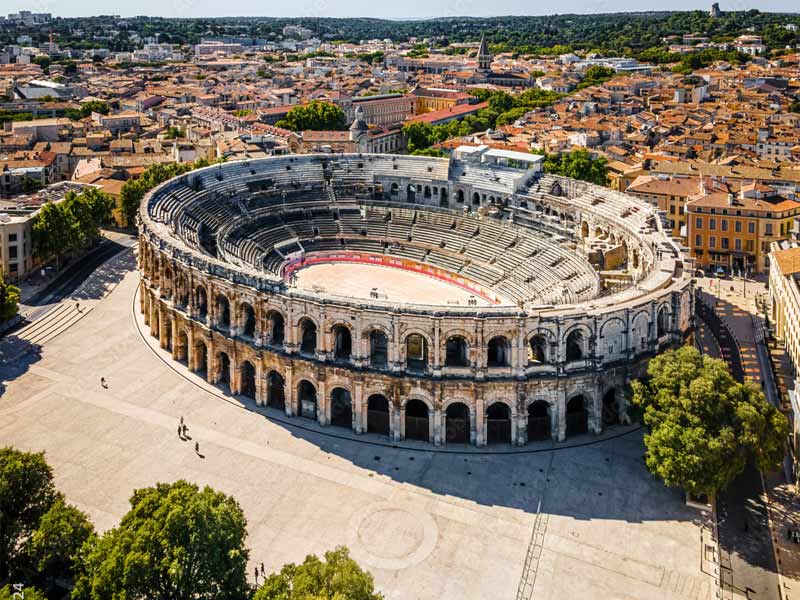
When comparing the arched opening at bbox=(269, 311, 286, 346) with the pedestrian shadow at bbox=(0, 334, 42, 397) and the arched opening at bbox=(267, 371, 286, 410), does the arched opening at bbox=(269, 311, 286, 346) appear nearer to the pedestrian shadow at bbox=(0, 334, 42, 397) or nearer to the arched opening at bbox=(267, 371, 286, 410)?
the arched opening at bbox=(267, 371, 286, 410)

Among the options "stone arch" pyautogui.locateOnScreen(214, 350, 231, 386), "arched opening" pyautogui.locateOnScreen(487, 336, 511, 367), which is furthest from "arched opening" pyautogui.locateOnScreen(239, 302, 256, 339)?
"arched opening" pyautogui.locateOnScreen(487, 336, 511, 367)

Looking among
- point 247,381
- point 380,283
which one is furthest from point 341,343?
point 380,283

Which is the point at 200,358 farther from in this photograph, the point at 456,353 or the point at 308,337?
the point at 456,353

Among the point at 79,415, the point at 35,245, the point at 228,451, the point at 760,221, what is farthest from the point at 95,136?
the point at 760,221

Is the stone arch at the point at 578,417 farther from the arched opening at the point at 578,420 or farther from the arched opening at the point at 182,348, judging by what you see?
the arched opening at the point at 182,348

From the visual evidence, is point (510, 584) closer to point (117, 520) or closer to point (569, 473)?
point (569, 473)

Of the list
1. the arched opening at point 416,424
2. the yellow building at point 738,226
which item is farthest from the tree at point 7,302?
the yellow building at point 738,226
